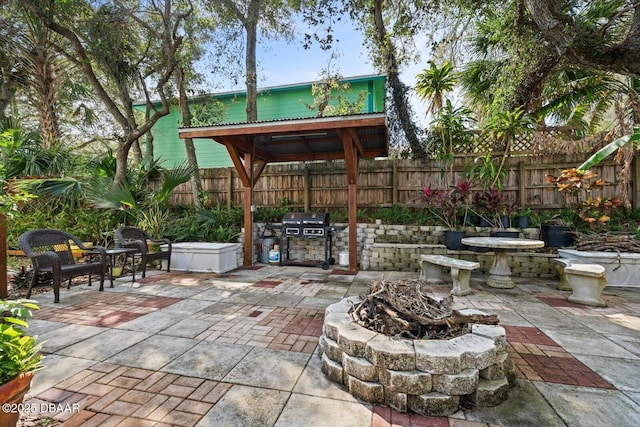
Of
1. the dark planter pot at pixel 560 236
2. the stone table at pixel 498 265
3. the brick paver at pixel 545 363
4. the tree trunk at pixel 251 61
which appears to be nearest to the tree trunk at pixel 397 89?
the dark planter pot at pixel 560 236

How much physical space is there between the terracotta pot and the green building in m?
8.79

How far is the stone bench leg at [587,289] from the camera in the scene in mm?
3369

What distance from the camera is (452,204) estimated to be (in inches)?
218

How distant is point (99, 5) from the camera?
20.9 feet

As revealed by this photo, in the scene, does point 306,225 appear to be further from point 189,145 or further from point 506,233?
point 189,145

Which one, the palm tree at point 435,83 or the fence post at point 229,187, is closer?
the palm tree at point 435,83

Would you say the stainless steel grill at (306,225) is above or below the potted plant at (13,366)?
above

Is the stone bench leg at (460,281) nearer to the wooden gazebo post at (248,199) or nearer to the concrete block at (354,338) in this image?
the concrete block at (354,338)

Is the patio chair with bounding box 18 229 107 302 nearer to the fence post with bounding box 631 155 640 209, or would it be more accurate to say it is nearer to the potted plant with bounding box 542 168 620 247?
the potted plant with bounding box 542 168 620 247

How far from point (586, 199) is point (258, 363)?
677cm

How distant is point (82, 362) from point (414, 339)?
2.37 metres

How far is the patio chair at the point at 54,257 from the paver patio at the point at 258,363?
0.33m

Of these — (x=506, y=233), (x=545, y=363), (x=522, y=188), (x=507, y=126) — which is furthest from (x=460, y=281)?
(x=522, y=188)

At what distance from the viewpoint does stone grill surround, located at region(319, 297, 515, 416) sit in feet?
5.12
